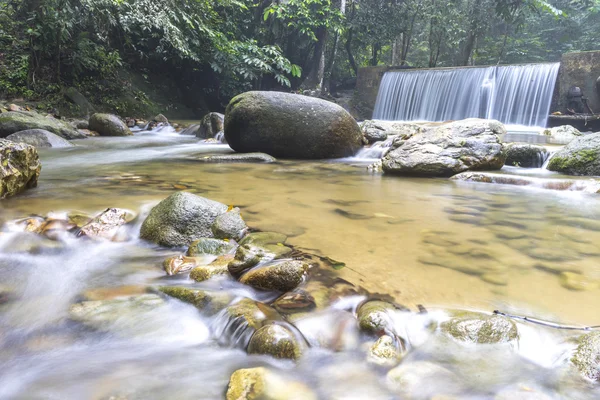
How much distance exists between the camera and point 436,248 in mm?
2701

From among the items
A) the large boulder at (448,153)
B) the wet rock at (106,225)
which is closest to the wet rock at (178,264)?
the wet rock at (106,225)

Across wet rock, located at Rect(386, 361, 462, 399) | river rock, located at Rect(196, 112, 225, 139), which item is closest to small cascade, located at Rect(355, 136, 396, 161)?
river rock, located at Rect(196, 112, 225, 139)

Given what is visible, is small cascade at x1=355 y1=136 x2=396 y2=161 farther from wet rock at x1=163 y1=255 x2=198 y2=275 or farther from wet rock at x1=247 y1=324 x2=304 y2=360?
wet rock at x1=247 y1=324 x2=304 y2=360

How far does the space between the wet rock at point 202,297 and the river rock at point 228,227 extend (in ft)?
2.33

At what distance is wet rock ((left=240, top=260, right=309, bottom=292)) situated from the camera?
2145mm

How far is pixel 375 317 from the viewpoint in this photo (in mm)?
1806

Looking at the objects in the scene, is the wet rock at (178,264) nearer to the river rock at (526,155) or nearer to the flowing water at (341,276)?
the flowing water at (341,276)

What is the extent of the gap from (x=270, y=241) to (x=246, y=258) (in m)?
0.39

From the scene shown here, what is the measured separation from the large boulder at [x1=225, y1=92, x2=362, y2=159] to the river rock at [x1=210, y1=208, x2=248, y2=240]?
4.46 meters

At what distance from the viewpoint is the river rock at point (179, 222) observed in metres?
2.88

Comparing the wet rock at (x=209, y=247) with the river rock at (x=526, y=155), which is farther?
the river rock at (x=526, y=155)

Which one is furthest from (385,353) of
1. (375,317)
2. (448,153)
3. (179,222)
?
(448,153)

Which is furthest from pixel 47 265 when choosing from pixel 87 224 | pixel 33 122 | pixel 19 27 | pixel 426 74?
pixel 426 74

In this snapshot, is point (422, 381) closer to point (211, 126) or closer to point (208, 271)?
point (208, 271)
